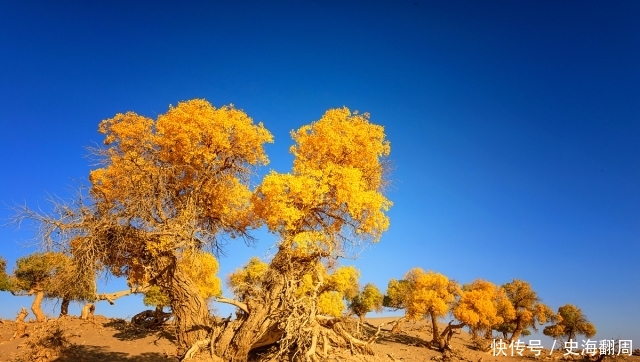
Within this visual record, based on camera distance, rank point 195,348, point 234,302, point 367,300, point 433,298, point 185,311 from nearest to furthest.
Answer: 1. point 195,348
2. point 234,302
3. point 185,311
4. point 433,298
5. point 367,300

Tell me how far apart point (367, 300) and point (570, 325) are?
2393 cm

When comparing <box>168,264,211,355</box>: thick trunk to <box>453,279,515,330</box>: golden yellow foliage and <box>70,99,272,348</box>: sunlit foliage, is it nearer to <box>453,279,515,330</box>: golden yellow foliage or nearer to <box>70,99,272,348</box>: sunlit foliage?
<box>70,99,272,348</box>: sunlit foliage

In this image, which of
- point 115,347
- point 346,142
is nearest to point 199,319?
point 346,142

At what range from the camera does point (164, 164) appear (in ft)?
46.8

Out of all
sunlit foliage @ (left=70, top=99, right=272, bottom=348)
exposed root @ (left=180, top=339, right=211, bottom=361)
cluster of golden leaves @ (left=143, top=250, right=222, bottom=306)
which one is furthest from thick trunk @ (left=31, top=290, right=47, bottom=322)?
exposed root @ (left=180, top=339, right=211, bottom=361)

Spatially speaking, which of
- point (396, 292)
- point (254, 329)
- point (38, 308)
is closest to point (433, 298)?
point (396, 292)

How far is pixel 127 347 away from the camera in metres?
23.2

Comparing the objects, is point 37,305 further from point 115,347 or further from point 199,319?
point 199,319

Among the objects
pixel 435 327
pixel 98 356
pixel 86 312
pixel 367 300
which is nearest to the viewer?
pixel 98 356

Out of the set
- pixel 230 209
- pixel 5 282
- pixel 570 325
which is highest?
pixel 230 209

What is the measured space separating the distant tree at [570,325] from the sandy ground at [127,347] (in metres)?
9.50

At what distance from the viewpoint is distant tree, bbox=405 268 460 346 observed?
3450 cm

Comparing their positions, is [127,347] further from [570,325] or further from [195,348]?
[570,325]

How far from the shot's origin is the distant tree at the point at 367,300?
44.2 m
